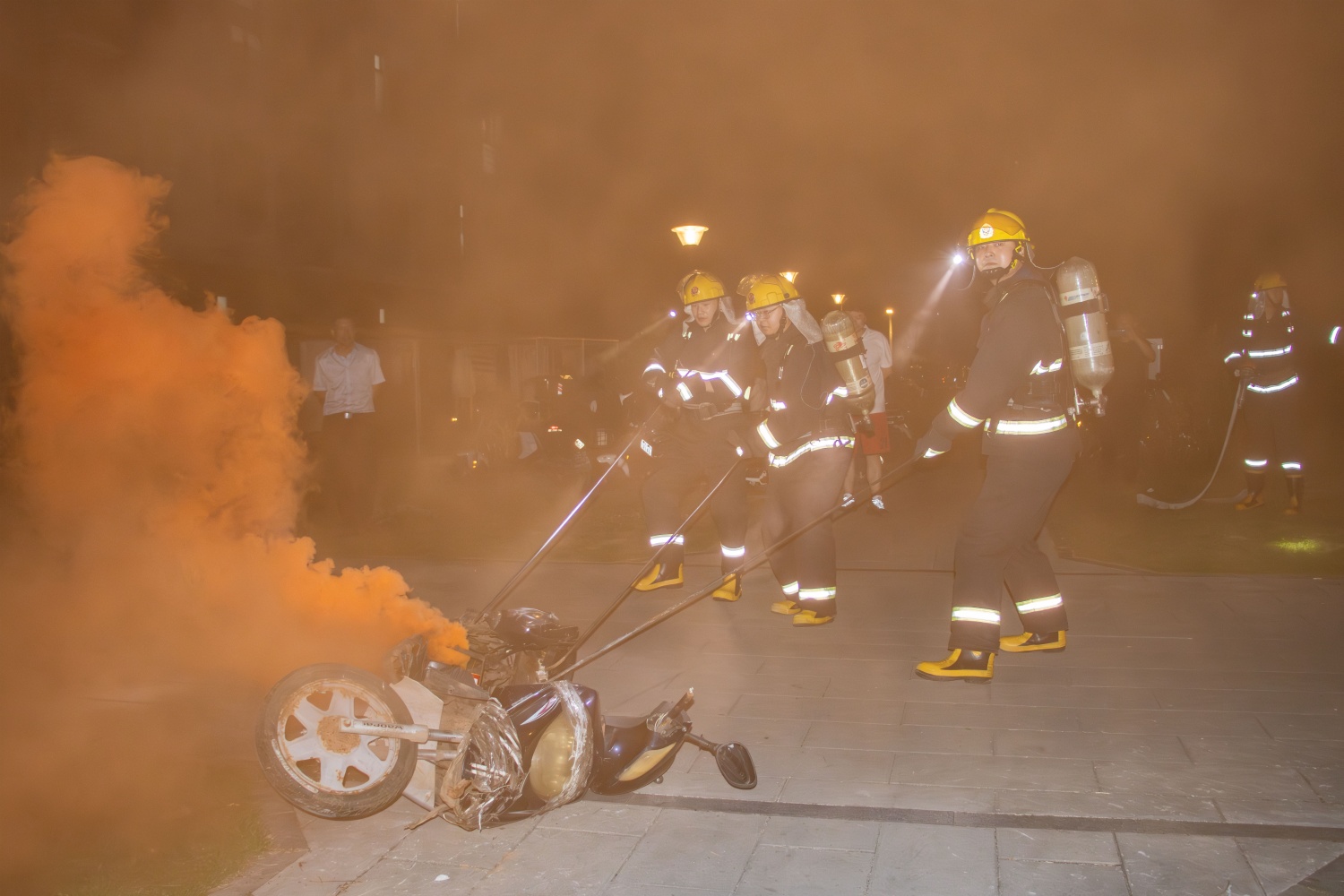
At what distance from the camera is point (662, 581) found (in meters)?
6.82

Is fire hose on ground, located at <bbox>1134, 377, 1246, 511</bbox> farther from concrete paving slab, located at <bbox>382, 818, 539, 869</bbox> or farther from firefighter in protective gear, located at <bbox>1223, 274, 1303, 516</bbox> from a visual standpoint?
concrete paving slab, located at <bbox>382, 818, 539, 869</bbox>

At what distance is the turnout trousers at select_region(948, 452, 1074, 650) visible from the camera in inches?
185

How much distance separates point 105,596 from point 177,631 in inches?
17.3

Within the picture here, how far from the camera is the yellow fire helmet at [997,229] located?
468 centimetres

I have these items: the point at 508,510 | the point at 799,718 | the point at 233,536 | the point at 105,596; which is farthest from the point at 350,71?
the point at 799,718

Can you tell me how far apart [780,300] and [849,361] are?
484mm

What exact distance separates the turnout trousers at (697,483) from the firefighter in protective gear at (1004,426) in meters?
1.85

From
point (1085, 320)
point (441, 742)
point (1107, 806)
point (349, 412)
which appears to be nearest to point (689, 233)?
point (349, 412)

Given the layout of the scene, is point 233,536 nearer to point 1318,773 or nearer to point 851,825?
point 851,825

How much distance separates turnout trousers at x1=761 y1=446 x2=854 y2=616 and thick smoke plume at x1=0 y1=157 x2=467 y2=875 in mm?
2492

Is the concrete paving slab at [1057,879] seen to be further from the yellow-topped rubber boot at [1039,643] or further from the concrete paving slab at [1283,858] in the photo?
the yellow-topped rubber boot at [1039,643]

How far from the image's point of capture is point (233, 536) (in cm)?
446

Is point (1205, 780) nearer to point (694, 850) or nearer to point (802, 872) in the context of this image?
point (802, 872)

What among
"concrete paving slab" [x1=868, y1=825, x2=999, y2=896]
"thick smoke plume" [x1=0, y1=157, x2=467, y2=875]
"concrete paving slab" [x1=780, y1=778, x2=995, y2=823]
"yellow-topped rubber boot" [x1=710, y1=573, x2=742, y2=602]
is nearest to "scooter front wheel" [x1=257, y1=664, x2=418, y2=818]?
"thick smoke plume" [x1=0, y1=157, x2=467, y2=875]
